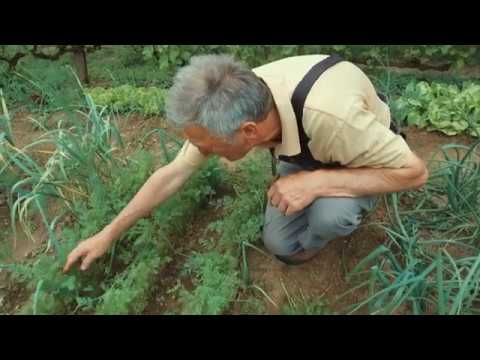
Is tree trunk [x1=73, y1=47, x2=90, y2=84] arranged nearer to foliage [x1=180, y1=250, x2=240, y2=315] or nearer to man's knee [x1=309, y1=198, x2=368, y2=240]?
foliage [x1=180, y1=250, x2=240, y2=315]

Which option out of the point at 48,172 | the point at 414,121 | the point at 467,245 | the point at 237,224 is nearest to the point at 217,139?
the point at 237,224

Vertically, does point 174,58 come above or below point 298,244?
above

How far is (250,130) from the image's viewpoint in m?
1.66

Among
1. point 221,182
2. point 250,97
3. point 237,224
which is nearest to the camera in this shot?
point 250,97

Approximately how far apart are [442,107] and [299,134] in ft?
5.87

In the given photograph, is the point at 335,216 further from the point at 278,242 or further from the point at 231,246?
the point at 231,246

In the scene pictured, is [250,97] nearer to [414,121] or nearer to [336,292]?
[336,292]

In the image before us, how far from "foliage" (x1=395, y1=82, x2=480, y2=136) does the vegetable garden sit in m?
0.01

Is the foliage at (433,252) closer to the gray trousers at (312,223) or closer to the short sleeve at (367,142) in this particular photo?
the gray trousers at (312,223)

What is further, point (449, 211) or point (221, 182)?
point (221, 182)

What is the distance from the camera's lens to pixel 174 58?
13.0ft

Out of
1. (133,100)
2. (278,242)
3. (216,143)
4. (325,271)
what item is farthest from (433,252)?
(133,100)

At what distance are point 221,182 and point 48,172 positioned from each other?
0.95 metres

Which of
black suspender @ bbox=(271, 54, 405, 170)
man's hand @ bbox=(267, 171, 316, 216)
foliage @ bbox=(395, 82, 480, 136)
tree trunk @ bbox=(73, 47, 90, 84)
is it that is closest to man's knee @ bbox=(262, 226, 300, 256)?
man's hand @ bbox=(267, 171, 316, 216)
